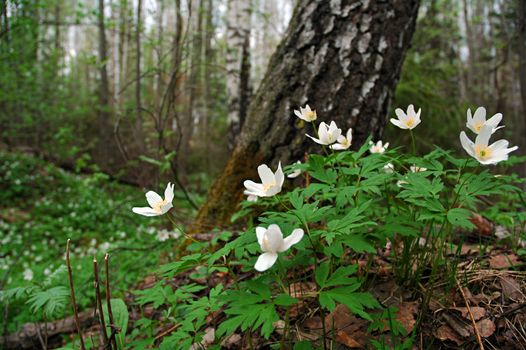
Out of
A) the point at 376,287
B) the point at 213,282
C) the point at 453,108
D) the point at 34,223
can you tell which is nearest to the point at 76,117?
the point at 34,223

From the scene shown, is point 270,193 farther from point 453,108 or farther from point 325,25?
point 453,108

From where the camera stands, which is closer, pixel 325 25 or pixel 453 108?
pixel 325 25

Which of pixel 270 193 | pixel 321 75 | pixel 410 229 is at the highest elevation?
pixel 321 75

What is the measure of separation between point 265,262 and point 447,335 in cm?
82

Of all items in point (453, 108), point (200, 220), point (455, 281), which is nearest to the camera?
point (455, 281)

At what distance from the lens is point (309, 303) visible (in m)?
1.55

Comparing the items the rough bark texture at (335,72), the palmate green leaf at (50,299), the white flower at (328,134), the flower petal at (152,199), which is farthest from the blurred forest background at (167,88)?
the white flower at (328,134)

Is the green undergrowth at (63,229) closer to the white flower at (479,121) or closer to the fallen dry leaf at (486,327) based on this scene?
the fallen dry leaf at (486,327)

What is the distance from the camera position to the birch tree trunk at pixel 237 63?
6000mm

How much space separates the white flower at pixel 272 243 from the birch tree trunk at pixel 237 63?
16.0 feet

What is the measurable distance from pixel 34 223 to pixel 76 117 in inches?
313

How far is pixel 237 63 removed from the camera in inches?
257

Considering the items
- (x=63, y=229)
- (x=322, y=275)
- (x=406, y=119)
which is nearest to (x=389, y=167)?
(x=406, y=119)

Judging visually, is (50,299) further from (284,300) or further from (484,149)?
(484,149)
